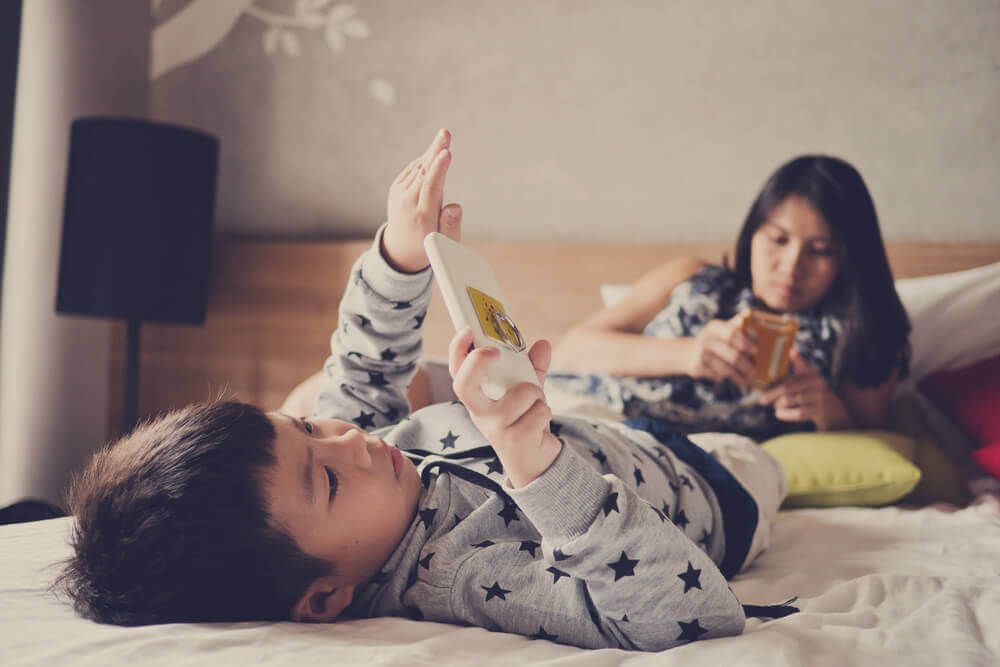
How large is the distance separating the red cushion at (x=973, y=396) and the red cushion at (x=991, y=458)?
0.03 metres

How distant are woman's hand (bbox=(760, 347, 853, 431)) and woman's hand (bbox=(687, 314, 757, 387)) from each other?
0.29ft

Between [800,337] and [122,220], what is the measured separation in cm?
156

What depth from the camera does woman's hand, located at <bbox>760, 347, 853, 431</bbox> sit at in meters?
1.34

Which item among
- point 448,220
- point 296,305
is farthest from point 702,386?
point 296,305

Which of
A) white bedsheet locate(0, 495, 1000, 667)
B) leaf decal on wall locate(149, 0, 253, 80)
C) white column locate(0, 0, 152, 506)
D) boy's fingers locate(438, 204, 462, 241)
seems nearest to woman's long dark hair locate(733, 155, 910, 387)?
white bedsheet locate(0, 495, 1000, 667)

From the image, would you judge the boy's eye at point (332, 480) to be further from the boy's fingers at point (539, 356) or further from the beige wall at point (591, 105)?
the beige wall at point (591, 105)

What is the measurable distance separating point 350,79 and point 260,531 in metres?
1.82

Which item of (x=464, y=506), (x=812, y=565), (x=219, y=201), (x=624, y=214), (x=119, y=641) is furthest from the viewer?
(x=219, y=201)

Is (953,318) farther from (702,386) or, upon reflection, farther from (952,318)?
(702,386)

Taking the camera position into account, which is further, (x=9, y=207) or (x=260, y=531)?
(x=9, y=207)

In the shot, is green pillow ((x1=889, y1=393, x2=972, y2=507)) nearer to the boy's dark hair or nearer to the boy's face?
the boy's face

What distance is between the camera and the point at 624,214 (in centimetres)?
194

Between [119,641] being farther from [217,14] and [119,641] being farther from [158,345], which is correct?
[217,14]

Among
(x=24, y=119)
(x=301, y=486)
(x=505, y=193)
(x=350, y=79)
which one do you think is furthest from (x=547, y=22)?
(x=301, y=486)
